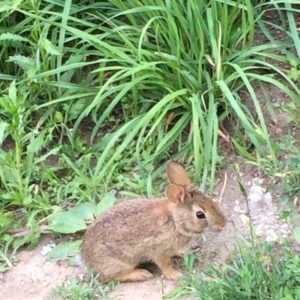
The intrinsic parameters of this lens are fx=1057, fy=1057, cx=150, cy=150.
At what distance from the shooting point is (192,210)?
512cm

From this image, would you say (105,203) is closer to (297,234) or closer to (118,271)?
(118,271)

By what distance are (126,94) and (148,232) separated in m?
1.22

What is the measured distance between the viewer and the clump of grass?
4.70 m

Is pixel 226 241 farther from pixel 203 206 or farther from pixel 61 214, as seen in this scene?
pixel 61 214

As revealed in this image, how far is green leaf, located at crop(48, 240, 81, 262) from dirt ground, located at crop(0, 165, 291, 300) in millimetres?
37

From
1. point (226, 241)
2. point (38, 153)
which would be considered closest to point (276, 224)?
point (226, 241)

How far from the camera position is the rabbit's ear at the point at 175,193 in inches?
201

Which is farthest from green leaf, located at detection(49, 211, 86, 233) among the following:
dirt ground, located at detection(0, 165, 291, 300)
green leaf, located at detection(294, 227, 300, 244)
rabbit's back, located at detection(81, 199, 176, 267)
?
green leaf, located at detection(294, 227, 300, 244)

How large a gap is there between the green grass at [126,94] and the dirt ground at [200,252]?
0.48 feet

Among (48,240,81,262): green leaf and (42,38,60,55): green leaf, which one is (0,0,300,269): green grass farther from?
(48,240,81,262): green leaf

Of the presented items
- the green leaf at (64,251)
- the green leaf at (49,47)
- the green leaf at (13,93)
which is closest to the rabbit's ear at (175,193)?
the green leaf at (64,251)

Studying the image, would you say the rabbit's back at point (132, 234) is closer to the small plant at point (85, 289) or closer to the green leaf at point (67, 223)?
the small plant at point (85, 289)

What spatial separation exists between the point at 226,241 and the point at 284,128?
908mm

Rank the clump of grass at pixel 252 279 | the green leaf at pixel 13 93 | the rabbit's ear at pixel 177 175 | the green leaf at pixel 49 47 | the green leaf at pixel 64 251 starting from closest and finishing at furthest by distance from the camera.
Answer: the clump of grass at pixel 252 279, the rabbit's ear at pixel 177 175, the green leaf at pixel 64 251, the green leaf at pixel 13 93, the green leaf at pixel 49 47
